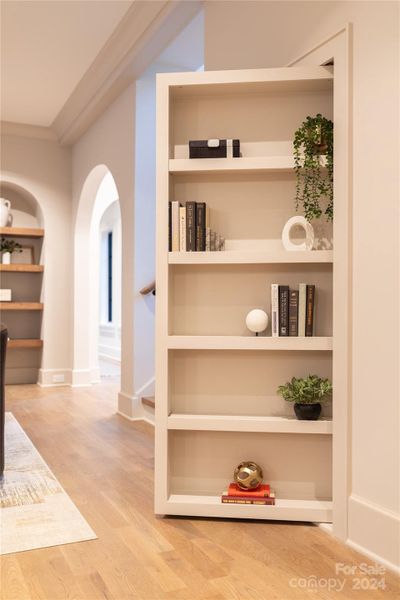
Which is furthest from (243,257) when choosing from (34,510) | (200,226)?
(34,510)

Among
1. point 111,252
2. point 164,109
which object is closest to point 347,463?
point 164,109

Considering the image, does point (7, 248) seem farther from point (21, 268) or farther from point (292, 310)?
point (292, 310)

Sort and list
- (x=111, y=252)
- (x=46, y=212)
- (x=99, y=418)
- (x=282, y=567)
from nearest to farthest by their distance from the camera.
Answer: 1. (x=282, y=567)
2. (x=99, y=418)
3. (x=46, y=212)
4. (x=111, y=252)

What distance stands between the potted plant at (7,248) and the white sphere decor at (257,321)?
15.6ft

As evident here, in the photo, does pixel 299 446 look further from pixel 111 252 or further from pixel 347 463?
pixel 111 252

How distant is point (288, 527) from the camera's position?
2.57m

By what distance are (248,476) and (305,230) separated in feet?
3.70

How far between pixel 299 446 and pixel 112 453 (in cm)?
157

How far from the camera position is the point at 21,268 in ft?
22.1

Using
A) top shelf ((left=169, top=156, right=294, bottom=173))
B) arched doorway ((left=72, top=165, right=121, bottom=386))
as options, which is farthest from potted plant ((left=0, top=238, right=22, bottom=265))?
top shelf ((left=169, top=156, right=294, bottom=173))

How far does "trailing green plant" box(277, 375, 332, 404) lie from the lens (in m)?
2.58

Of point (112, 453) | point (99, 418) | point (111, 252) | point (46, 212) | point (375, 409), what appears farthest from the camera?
point (111, 252)

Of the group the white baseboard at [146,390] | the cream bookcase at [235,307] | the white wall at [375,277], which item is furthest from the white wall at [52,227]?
the white wall at [375,277]

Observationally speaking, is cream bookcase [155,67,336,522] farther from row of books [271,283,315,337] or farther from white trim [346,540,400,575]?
white trim [346,540,400,575]
